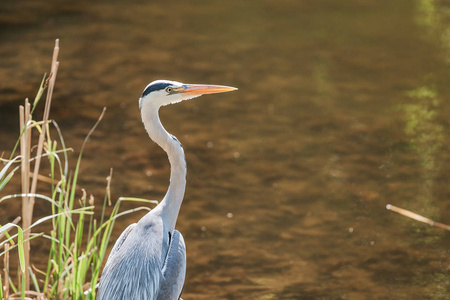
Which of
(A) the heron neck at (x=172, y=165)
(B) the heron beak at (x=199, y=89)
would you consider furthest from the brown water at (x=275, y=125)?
(B) the heron beak at (x=199, y=89)

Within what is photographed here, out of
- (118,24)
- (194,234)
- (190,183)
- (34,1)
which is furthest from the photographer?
(34,1)

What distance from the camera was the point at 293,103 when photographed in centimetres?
741

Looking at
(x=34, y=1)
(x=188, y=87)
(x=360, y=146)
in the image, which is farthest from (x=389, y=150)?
(x=34, y=1)

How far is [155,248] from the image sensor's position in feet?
11.0

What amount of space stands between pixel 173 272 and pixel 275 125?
3.77 meters

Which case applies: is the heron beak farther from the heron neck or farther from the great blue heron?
the heron neck

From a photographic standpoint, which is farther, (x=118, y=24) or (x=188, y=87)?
(x=118, y=24)

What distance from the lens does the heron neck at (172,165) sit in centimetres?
350

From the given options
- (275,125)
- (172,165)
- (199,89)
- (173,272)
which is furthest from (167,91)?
(275,125)

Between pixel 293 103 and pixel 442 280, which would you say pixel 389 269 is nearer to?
pixel 442 280

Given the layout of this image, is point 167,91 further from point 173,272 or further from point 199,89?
point 173,272

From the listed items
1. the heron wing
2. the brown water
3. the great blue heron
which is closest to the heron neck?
the great blue heron

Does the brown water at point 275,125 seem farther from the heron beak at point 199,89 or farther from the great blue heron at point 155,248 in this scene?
the heron beak at point 199,89

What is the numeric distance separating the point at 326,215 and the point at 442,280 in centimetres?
103
